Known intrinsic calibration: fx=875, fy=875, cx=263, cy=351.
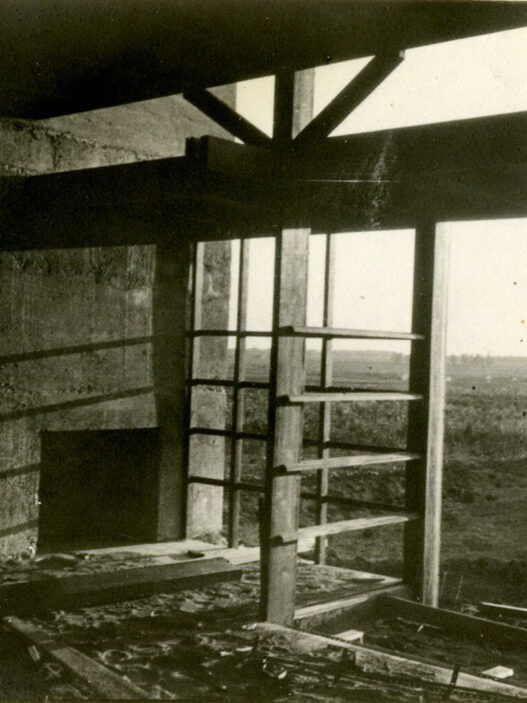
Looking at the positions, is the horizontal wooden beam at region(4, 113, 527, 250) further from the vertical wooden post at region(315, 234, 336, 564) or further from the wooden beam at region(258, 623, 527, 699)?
the wooden beam at region(258, 623, 527, 699)

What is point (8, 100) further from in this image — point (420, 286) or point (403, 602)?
point (403, 602)

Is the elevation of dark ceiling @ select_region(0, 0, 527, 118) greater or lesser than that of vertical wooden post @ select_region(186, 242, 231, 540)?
greater

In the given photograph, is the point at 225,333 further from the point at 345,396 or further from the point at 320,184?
the point at 320,184

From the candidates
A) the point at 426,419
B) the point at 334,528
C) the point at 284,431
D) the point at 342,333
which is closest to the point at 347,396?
the point at 342,333

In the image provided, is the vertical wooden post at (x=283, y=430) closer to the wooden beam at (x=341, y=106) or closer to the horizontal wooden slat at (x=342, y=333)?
the horizontal wooden slat at (x=342, y=333)

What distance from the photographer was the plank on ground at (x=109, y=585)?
5.71m

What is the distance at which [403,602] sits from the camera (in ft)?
20.6

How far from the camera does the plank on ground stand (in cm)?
571

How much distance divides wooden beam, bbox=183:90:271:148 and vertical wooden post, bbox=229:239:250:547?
246cm

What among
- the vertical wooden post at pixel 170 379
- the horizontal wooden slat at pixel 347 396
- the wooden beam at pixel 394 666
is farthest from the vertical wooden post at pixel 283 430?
the vertical wooden post at pixel 170 379

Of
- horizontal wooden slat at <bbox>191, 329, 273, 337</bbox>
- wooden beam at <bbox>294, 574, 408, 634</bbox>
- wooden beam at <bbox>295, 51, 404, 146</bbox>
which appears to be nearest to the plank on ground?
wooden beam at <bbox>294, 574, 408, 634</bbox>

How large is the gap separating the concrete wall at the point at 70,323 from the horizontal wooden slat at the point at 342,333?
260 cm

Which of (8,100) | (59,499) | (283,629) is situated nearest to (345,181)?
(283,629)

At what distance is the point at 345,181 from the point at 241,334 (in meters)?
3.20
